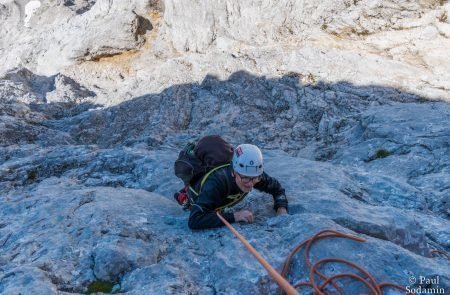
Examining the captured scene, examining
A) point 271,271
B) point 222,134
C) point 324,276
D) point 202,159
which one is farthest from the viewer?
point 222,134

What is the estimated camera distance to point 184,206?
8219 millimetres

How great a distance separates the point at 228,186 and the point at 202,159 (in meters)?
1.00

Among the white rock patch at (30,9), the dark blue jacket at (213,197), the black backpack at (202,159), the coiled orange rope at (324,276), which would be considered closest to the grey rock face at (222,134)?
the coiled orange rope at (324,276)

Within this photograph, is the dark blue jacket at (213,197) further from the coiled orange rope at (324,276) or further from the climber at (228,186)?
the coiled orange rope at (324,276)

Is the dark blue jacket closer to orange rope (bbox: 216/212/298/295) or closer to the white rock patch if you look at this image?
orange rope (bbox: 216/212/298/295)

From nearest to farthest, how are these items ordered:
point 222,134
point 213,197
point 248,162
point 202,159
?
point 248,162, point 213,197, point 202,159, point 222,134

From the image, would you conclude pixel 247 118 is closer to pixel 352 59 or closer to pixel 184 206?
pixel 352 59

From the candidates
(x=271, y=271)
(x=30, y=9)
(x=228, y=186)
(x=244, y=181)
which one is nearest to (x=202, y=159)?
(x=228, y=186)

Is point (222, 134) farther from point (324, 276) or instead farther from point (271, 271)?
point (271, 271)

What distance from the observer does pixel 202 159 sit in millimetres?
7617

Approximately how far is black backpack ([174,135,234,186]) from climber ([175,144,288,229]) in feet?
1.21

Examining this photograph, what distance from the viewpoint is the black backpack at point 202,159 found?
24.6 feet

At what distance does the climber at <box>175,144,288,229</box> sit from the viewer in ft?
21.6

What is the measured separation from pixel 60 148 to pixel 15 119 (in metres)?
4.18
